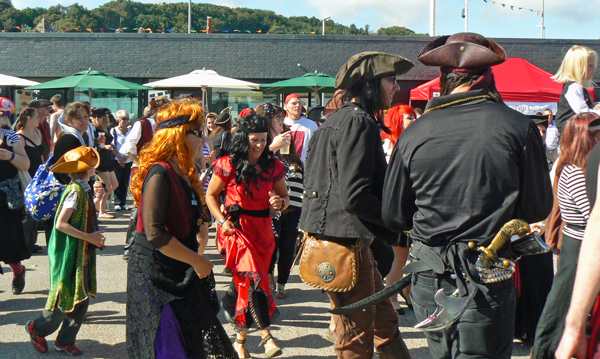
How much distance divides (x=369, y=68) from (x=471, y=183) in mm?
1196

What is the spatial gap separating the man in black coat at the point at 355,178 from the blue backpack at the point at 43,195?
284cm

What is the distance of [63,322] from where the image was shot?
4.40 m

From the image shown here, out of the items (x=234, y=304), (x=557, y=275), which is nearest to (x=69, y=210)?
(x=234, y=304)

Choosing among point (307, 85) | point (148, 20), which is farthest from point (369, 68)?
point (148, 20)

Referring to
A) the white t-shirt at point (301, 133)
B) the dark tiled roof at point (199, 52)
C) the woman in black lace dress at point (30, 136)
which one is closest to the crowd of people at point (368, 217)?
the white t-shirt at point (301, 133)

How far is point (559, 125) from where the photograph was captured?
519 centimetres

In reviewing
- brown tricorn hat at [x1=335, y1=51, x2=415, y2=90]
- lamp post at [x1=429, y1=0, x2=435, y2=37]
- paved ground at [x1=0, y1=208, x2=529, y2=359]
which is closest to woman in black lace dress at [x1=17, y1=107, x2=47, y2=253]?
paved ground at [x1=0, y1=208, x2=529, y2=359]

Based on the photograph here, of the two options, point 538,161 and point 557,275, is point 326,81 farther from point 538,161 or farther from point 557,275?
point 538,161

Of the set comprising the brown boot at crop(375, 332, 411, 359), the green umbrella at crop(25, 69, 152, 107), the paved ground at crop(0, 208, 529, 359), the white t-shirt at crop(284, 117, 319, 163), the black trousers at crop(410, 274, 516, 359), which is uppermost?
the green umbrella at crop(25, 69, 152, 107)

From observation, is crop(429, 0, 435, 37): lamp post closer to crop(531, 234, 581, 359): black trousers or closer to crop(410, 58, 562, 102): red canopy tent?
crop(410, 58, 562, 102): red canopy tent

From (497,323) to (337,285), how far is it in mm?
1067

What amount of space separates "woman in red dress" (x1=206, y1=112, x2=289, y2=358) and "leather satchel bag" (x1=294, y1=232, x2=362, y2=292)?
107cm

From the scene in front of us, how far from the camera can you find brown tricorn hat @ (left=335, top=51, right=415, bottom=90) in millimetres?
3268

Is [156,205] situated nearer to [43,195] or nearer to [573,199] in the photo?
[43,195]
